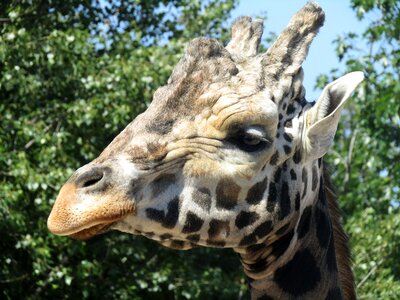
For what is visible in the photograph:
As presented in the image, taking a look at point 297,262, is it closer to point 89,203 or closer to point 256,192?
point 256,192

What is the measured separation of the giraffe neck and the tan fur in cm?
25

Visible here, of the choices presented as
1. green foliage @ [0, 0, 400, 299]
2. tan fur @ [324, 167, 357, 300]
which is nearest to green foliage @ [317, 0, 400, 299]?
green foliage @ [0, 0, 400, 299]

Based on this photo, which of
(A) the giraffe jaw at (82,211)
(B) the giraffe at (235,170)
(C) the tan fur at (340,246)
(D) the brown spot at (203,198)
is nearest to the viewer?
(A) the giraffe jaw at (82,211)

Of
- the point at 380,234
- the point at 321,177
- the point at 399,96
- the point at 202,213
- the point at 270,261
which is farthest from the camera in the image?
the point at 380,234

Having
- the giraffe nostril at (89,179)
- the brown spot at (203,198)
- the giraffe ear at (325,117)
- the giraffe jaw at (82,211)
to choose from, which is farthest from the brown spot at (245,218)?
the giraffe nostril at (89,179)

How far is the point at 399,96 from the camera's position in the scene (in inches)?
408

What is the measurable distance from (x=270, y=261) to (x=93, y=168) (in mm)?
996

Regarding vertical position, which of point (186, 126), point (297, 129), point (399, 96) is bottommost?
point (399, 96)

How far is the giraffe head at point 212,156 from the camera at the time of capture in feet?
12.8

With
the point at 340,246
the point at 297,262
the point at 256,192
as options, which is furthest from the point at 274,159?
the point at 340,246

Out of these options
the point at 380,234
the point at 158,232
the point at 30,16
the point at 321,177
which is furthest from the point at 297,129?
the point at 30,16

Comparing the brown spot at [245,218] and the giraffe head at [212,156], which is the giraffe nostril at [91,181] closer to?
the giraffe head at [212,156]

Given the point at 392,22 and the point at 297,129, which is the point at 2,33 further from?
the point at 297,129

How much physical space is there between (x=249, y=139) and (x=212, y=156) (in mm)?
174
